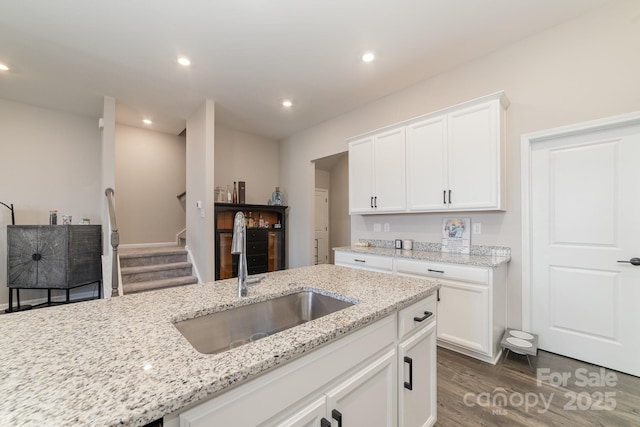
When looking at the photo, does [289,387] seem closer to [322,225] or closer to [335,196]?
[322,225]

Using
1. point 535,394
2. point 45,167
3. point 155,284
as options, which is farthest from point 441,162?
point 45,167

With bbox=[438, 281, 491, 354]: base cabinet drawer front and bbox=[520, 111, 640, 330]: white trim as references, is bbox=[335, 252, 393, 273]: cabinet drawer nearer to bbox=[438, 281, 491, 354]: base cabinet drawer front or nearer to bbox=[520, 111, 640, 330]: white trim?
bbox=[438, 281, 491, 354]: base cabinet drawer front

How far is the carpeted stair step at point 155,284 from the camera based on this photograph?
11.4 feet

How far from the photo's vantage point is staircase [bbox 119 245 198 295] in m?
3.64

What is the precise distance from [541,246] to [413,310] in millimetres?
1975

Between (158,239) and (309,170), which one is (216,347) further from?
(158,239)

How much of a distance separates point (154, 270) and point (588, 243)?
5.00 m

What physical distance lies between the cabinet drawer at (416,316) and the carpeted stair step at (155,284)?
3.53 m

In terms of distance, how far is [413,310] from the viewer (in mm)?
1312

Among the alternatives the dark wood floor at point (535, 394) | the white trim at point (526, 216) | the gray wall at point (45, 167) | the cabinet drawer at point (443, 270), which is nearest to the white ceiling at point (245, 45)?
the gray wall at point (45, 167)

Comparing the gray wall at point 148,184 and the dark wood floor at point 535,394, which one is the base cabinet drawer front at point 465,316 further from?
the gray wall at point 148,184

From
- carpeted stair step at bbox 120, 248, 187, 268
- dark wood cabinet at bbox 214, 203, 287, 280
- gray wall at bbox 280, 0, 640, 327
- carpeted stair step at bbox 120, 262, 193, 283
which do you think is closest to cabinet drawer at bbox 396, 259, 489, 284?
gray wall at bbox 280, 0, 640, 327

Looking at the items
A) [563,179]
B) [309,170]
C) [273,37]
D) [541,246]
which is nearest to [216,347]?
[273,37]

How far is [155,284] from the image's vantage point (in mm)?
3672
